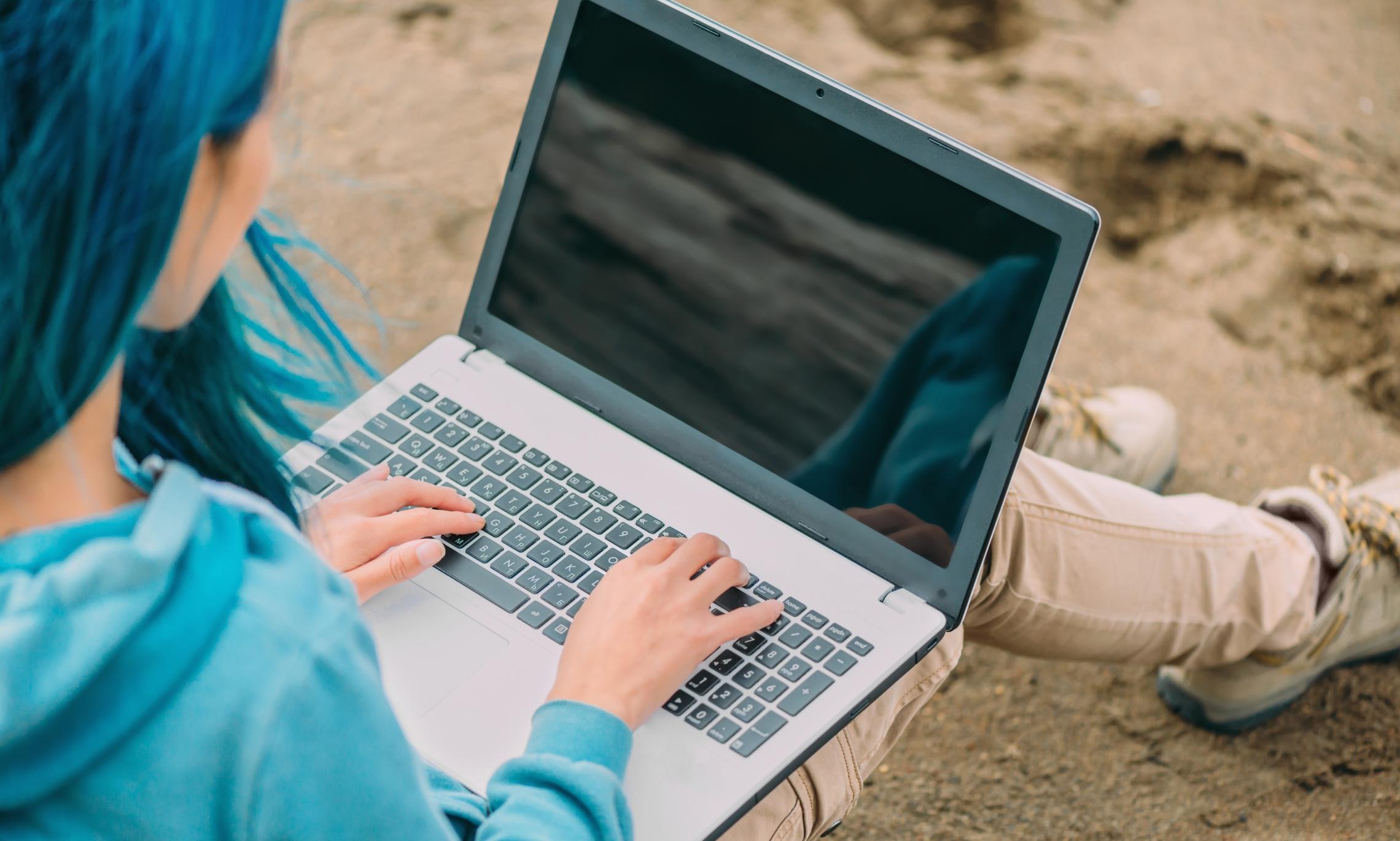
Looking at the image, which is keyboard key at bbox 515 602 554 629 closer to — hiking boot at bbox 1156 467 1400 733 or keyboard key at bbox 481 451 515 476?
keyboard key at bbox 481 451 515 476

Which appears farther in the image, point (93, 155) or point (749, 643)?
point (749, 643)

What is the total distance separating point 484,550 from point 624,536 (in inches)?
4.4

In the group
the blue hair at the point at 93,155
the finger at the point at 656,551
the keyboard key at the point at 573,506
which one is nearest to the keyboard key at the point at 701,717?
the finger at the point at 656,551

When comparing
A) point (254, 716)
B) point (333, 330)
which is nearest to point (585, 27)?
point (333, 330)

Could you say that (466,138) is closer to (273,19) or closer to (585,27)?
(585,27)

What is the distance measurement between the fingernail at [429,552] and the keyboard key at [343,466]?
0.14 m

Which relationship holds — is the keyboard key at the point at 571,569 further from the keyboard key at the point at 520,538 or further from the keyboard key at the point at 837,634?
the keyboard key at the point at 837,634

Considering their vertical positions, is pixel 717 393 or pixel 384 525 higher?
pixel 717 393

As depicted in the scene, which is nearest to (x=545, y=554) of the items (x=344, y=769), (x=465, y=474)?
(x=465, y=474)

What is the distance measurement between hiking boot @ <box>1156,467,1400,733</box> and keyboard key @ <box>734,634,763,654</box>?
68 centimetres

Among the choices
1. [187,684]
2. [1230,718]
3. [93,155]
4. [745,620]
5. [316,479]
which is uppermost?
[93,155]

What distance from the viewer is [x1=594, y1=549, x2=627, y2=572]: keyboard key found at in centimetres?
101

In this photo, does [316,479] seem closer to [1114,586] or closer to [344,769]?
[344,769]

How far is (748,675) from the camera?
0.92 meters
